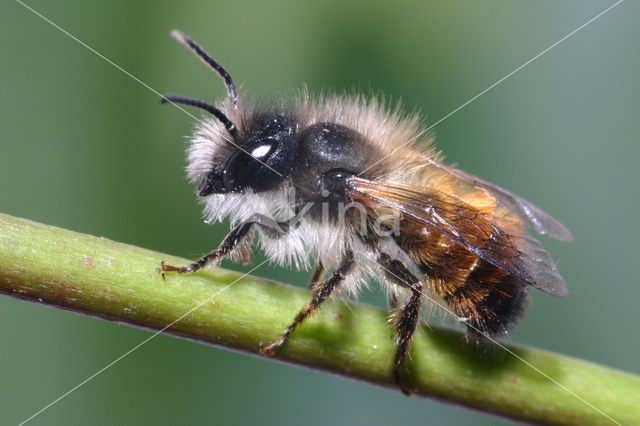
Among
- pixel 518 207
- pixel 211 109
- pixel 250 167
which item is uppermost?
pixel 518 207

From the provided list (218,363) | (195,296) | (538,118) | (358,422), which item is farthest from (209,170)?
(538,118)

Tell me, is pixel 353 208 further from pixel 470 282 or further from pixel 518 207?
pixel 518 207

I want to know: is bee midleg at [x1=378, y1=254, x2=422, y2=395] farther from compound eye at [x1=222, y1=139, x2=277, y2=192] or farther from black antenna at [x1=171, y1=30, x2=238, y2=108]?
black antenna at [x1=171, y1=30, x2=238, y2=108]

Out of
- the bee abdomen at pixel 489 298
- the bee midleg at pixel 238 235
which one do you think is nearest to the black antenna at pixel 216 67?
the bee midleg at pixel 238 235

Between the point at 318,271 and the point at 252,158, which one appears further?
the point at 318,271

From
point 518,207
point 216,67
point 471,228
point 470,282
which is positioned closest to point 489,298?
point 470,282

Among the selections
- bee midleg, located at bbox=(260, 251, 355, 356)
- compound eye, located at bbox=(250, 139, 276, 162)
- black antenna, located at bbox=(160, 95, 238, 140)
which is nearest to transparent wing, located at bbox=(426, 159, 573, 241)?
bee midleg, located at bbox=(260, 251, 355, 356)

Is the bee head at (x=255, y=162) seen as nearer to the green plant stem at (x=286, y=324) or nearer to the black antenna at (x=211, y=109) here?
the black antenna at (x=211, y=109)
